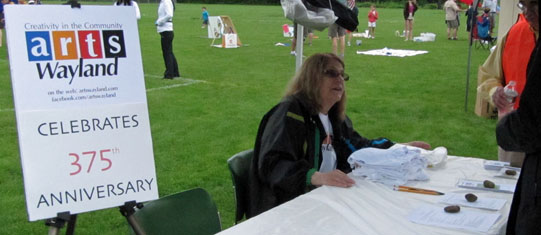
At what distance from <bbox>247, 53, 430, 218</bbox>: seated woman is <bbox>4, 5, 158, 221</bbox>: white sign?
0.57 m

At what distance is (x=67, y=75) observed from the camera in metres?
2.45

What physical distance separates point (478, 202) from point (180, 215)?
134 centimetres

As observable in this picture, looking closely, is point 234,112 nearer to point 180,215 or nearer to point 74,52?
point 180,215

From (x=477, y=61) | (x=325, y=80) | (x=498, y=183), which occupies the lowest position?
(x=477, y=61)

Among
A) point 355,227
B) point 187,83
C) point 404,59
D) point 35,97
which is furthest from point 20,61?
point 404,59

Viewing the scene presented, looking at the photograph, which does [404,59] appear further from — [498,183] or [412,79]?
[498,183]

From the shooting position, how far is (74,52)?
248cm

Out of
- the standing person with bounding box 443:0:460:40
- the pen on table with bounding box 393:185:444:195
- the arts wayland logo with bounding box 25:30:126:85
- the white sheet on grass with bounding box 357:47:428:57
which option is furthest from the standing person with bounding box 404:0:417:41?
the arts wayland logo with bounding box 25:30:126:85

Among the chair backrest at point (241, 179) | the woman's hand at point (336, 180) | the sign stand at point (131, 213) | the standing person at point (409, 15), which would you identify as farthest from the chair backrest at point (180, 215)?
the standing person at point (409, 15)

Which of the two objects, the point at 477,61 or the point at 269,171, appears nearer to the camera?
the point at 269,171

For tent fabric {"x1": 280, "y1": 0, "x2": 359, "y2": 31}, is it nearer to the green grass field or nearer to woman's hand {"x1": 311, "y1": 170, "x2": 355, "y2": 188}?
woman's hand {"x1": 311, "y1": 170, "x2": 355, "y2": 188}

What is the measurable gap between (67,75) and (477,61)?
12046 millimetres

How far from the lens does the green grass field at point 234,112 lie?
15.3 feet

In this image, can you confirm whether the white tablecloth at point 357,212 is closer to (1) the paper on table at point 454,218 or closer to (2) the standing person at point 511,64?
(1) the paper on table at point 454,218
